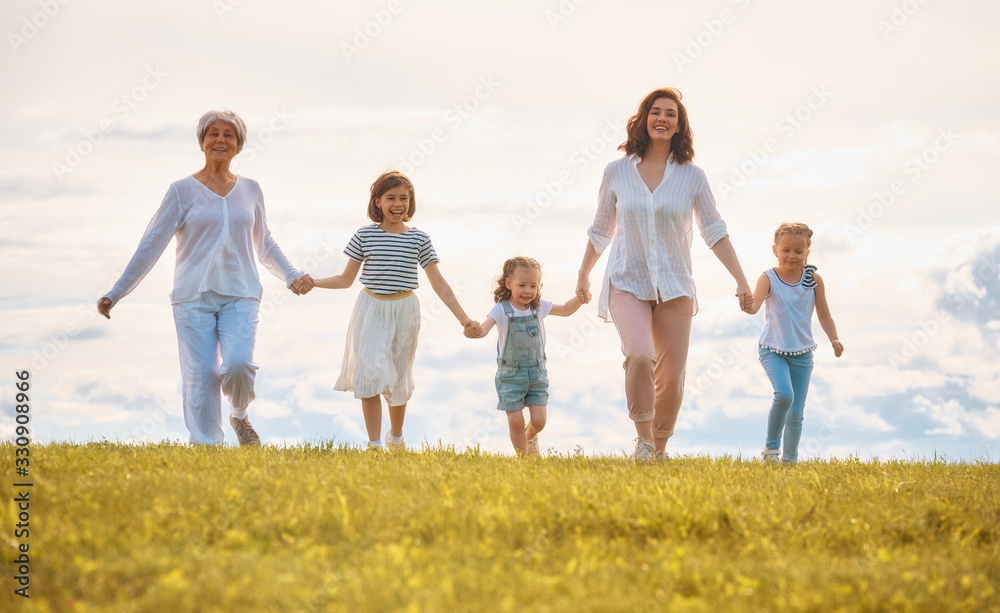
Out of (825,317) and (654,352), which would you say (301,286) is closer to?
(654,352)

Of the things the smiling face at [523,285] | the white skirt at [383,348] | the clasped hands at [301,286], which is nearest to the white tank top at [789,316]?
the smiling face at [523,285]

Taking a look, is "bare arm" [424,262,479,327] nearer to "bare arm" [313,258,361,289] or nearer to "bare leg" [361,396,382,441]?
"bare arm" [313,258,361,289]

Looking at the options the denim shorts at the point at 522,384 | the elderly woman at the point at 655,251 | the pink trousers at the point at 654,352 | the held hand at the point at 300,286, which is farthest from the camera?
the denim shorts at the point at 522,384

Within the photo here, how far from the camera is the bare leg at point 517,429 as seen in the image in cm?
967

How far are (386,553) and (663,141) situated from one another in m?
5.40

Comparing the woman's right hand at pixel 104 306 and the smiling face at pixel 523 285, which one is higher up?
the smiling face at pixel 523 285

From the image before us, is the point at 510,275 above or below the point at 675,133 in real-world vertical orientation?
below

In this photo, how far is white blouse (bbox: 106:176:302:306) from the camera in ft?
28.7

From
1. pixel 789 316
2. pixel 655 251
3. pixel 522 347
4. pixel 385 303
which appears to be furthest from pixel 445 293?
pixel 789 316

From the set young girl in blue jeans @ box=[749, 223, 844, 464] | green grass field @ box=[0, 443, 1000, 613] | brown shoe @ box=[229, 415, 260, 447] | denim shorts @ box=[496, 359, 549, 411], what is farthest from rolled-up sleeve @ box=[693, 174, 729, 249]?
brown shoe @ box=[229, 415, 260, 447]

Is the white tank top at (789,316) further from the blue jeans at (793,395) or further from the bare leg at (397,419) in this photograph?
the bare leg at (397,419)

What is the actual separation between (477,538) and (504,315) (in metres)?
4.82

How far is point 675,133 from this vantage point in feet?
28.6

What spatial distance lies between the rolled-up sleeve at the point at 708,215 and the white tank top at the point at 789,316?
1.84 m
